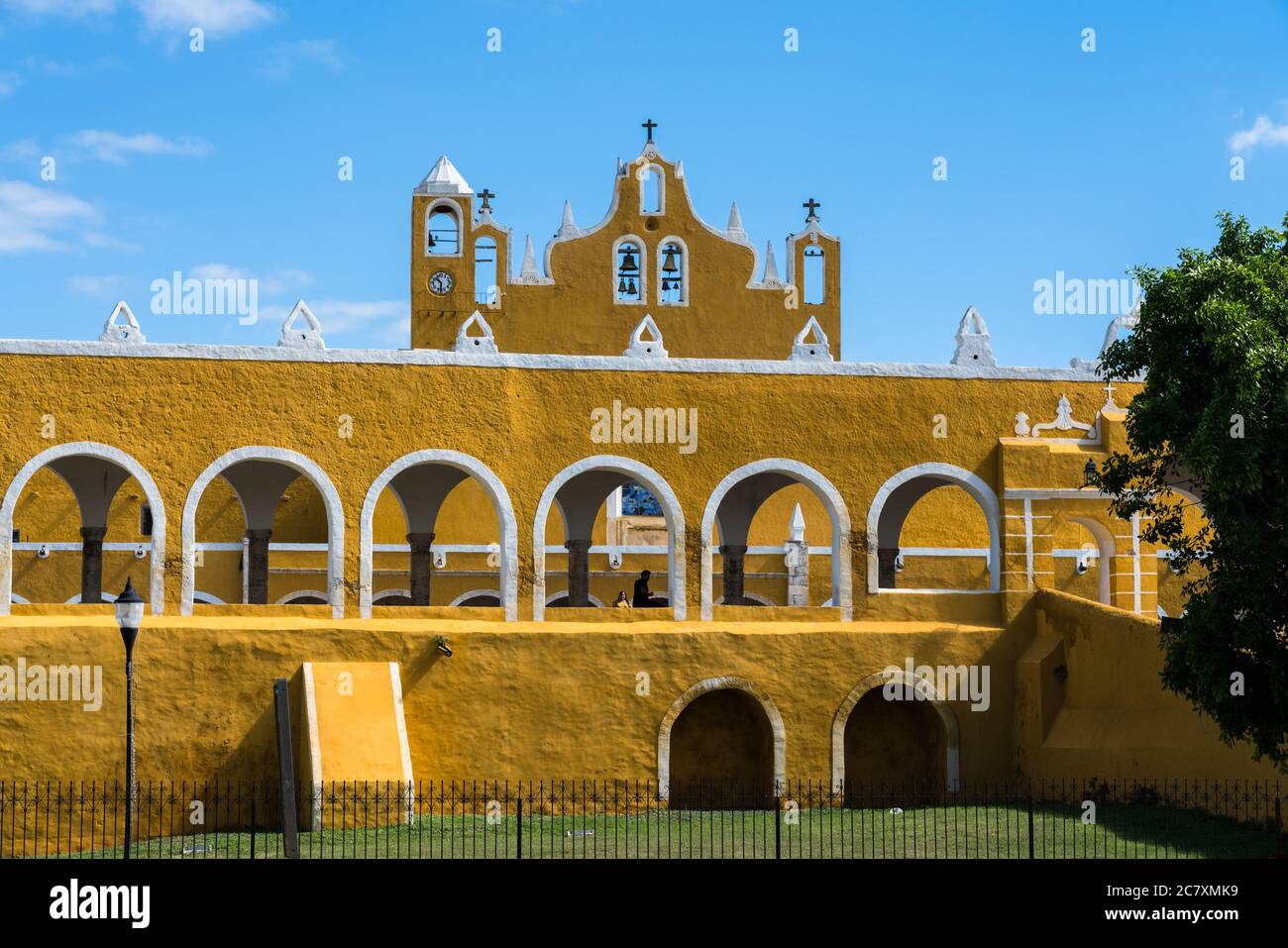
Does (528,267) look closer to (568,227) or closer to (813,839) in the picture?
(568,227)

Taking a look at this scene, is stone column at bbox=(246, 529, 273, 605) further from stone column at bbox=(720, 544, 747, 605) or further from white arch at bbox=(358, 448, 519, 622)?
stone column at bbox=(720, 544, 747, 605)

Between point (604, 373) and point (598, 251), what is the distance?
8491 mm

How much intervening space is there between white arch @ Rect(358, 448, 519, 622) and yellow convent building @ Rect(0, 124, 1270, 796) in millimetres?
37

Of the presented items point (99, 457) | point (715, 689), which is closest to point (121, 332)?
point (99, 457)

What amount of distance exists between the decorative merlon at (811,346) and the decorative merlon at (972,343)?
174cm

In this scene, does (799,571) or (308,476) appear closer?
(308,476)

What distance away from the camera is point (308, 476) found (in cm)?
2077

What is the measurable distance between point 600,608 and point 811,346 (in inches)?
180

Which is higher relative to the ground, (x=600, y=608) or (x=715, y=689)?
(x=600, y=608)

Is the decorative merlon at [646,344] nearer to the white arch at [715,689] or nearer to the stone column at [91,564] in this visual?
the white arch at [715,689]

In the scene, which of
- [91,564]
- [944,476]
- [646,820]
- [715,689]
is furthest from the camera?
[91,564]

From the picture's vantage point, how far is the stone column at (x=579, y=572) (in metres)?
24.7
